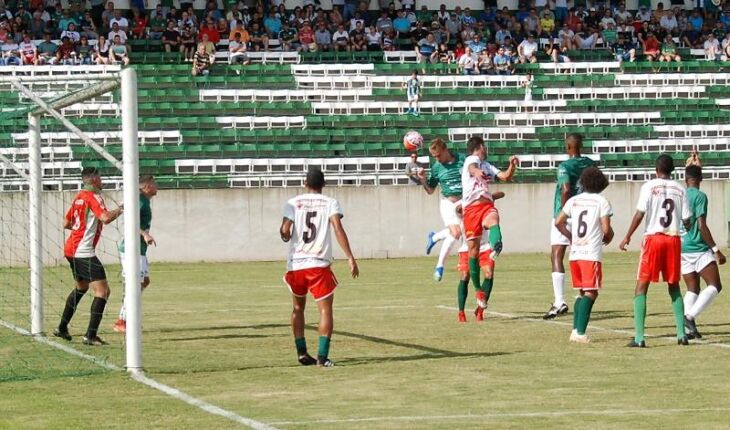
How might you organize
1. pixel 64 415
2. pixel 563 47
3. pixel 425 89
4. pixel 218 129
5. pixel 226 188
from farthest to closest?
pixel 563 47, pixel 425 89, pixel 218 129, pixel 226 188, pixel 64 415

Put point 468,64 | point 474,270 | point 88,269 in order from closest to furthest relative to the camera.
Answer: point 88,269, point 474,270, point 468,64

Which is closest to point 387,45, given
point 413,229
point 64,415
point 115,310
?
point 413,229

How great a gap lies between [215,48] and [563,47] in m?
10.8

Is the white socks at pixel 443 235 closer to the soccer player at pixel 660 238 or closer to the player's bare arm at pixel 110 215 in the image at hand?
the soccer player at pixel 660 238

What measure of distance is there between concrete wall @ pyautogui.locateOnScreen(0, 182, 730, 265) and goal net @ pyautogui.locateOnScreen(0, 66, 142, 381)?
341 millimetres

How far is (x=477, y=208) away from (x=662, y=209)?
139 inches

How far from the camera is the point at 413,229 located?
118 feet

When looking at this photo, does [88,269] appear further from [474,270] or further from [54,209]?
[54,209]

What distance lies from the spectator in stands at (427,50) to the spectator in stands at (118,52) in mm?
8694

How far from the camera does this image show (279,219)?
35.0 m

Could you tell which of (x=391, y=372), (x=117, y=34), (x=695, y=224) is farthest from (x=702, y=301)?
(x=117, y=34)

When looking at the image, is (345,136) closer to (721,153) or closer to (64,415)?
(721,153)

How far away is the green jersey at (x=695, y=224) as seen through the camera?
1476cm

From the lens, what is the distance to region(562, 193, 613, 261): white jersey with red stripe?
14.5m
